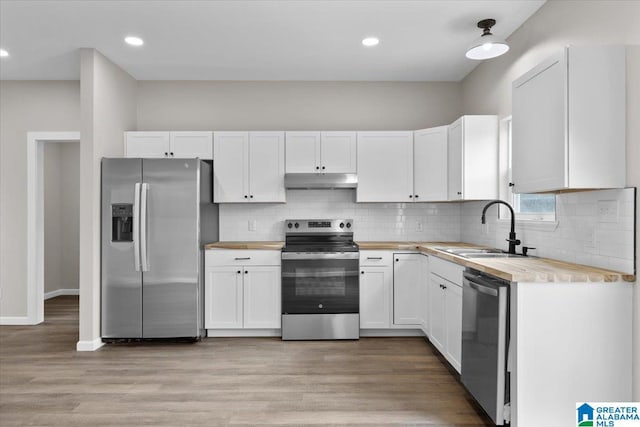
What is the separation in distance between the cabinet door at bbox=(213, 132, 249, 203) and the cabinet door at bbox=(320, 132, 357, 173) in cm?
85

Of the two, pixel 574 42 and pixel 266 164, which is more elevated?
pixel 574 42

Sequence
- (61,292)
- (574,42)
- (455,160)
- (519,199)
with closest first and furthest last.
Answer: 1. (574,42)
2. (519,199)
3. (455,160)
4. (61,292)

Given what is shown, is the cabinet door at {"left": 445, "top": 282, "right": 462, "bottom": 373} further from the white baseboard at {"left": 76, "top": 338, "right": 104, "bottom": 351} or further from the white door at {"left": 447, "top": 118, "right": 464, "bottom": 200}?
the white baseboard at {"left": 76, "top": 338, "right": 104, "bottom": 351}

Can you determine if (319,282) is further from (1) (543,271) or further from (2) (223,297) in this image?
(1) (543,271)

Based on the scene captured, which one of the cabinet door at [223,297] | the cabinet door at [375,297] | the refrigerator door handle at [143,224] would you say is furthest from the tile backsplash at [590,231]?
the refrigerator door handle at [143,224]

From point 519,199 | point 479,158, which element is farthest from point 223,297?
point 519,199

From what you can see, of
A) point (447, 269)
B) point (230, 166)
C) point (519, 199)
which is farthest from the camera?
point (230, 166)

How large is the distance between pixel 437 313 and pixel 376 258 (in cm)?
84

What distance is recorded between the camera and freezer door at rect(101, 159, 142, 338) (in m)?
3.75

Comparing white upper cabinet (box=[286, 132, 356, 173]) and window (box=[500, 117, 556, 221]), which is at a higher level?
white upper cabinet (box=[286, 132, 356, 173])

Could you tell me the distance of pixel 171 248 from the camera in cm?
379

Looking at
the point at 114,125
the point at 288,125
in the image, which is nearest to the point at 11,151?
the point at 114,125

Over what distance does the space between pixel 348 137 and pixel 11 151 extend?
3937 mm

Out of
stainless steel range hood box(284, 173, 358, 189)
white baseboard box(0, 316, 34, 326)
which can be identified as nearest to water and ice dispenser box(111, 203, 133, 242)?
stainless steel range hood box(284, 173, 358, 189)
